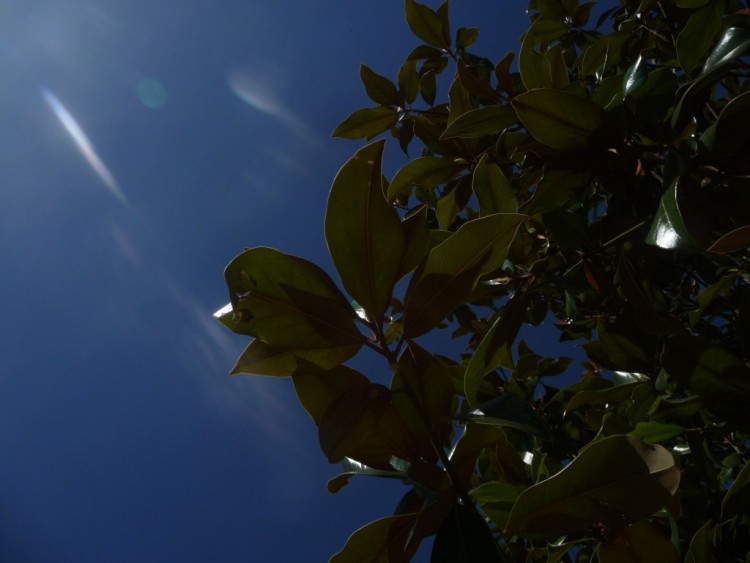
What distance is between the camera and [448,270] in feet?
2.22

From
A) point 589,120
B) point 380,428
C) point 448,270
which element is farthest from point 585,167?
point 380,428

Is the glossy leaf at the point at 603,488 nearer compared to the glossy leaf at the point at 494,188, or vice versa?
the glossy leaf at the point at 603,488

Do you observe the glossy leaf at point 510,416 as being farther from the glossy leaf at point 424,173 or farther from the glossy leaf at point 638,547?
the glossy leaf at point 424,173

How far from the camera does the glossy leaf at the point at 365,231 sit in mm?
618

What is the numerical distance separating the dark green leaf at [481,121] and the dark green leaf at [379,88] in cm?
81

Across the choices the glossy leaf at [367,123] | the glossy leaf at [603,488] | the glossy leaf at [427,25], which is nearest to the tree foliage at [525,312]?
the glossy leaf at [603,488]

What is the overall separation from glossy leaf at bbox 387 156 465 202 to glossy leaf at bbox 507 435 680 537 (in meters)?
0.78

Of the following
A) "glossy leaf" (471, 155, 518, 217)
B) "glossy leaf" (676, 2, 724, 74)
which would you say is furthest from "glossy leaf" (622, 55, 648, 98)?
"glossy leaf" (471, 155, 518, 217)

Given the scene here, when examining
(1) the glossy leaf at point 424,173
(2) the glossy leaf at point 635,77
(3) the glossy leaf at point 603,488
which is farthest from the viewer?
(1) the glossy leaf at point 424,173

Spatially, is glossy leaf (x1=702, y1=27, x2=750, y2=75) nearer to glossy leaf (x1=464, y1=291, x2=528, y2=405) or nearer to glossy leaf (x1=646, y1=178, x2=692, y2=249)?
glossy leaf (x1=646, y1=178, x2=692, y2=249)

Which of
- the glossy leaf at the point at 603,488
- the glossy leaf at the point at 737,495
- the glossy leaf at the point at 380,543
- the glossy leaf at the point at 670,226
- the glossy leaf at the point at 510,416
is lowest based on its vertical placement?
the glossy leaf at the point at 737,495

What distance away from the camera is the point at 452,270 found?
68 cm

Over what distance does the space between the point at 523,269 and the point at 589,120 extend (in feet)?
1.32

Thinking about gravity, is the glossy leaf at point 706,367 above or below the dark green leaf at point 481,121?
below
